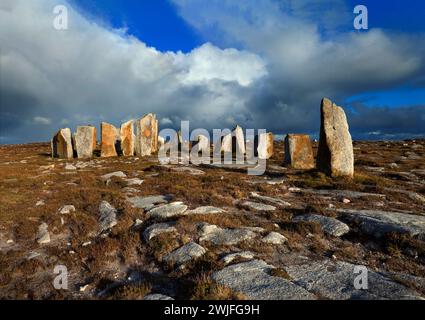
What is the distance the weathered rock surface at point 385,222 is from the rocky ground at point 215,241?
0.11ft

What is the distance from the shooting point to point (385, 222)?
36.8 ft

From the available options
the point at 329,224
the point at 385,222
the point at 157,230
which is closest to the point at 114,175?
the point at 157,230

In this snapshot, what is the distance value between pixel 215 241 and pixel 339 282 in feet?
12.4

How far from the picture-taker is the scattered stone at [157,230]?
1102 cm

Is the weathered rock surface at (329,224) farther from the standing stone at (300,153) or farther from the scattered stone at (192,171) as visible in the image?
the standing stone at (300,153)

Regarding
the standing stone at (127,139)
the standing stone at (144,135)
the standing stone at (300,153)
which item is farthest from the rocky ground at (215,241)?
the standing stone at (144,135)

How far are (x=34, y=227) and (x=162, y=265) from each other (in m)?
6.18

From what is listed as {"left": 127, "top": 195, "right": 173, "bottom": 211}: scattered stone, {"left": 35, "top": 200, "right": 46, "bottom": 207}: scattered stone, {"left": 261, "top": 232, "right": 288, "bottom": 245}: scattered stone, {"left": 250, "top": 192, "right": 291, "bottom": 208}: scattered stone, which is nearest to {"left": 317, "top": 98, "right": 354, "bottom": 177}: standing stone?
{"left": 250, "top": 192, "right": 291, "bottom": 208}: scattered stone

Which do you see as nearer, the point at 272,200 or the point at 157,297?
the point at 157,297

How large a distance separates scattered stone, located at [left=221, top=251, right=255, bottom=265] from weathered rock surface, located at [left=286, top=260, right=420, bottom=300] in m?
1.09

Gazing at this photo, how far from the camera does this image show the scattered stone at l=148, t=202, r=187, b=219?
13.1m

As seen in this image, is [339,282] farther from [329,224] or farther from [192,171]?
[192,171]

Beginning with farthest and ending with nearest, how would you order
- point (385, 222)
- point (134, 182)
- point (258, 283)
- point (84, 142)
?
point (84, 142) < point (134, 182) < point (385, 222) < point (258, 283)
